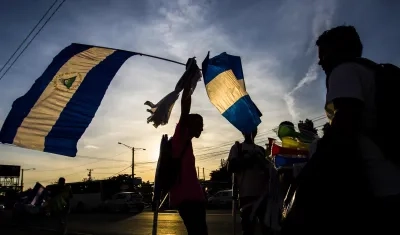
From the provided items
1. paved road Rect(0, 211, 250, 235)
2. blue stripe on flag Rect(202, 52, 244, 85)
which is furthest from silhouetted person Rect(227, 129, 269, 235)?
paved road Rect(0, 211, 250, 235)

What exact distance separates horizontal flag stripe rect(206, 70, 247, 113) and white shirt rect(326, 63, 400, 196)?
10.3 feet

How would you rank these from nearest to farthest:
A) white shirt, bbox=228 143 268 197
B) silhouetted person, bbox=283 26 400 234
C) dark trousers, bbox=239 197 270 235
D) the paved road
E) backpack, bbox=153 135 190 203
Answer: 1. silhouetted person, bbox=283 26 400 234
2. backpack, bbox=153 135 190 203
3. dark trousers, bbox=239 197 270 235
4. white shirt, bbox=228 143 268 197
5. the paved road

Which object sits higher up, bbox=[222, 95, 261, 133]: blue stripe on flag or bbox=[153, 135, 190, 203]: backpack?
bbox=[222, 95, 261, 133]: blue stripe on flag

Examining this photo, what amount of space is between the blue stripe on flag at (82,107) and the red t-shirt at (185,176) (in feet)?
3.77

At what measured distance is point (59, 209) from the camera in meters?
10.7

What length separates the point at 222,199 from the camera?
3262 cm

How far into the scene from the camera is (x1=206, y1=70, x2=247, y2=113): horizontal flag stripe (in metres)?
5.15

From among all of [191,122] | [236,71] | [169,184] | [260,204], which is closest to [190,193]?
[169,184]

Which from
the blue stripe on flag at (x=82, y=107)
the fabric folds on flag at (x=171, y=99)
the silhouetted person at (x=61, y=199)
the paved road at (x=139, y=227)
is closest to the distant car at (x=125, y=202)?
the paved road at (x=139, y=227)

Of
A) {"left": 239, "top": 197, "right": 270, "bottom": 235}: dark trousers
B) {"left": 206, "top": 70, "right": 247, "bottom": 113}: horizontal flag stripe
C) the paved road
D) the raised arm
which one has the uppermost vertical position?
{"left": 206, "top": 70, "right": 247, "bottom": 113}: horizontal flag stripe

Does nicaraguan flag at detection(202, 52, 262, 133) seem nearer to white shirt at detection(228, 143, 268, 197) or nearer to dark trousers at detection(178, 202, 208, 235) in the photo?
white shirt at detection(228, 143, 268, 197)

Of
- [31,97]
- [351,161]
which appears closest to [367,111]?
[351,161]

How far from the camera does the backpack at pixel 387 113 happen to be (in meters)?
1.86

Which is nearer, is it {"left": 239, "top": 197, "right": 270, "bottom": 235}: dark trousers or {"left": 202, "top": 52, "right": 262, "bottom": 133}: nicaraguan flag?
{"left": 239, "top": 197, "right": 270, "bottom": 235}: dark trousers
